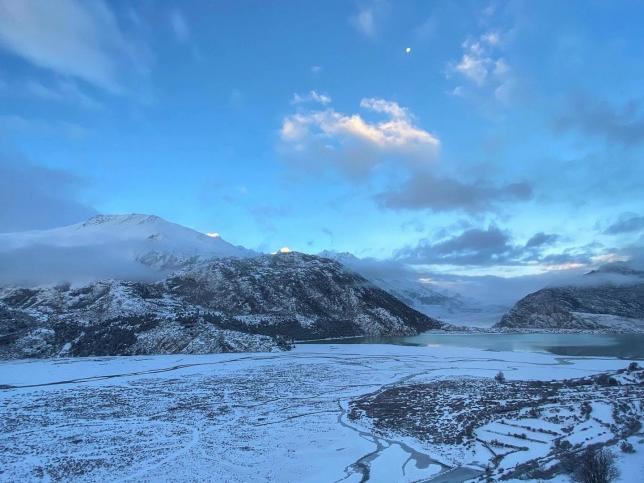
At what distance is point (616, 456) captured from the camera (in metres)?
25.1

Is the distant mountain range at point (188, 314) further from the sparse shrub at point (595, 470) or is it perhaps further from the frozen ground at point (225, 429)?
the sparse shrub at point (595, 470)

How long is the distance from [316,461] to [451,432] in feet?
34.2

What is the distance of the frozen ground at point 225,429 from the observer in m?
24.9

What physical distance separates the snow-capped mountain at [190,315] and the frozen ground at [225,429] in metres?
30.5

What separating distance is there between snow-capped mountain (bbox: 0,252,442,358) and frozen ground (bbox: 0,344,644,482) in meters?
30.5

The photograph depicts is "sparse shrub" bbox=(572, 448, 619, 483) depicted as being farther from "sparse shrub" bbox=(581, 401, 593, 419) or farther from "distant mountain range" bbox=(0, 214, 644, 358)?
"distant mountain range" bbox=(0, 214, 644, 358)

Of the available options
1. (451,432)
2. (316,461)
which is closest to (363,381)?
(451,432)

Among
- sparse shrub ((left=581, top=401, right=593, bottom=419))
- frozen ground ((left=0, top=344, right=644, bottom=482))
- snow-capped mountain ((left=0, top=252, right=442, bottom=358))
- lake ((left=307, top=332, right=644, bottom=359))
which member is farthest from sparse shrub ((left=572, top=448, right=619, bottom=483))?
snow-capped mountain ((left=0, top=252, right=442, bottom=358))

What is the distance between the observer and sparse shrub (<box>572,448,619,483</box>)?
20.7 meters

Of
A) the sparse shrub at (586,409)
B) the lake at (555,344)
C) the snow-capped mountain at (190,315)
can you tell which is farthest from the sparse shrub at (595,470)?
the snow-capped mountain at (190,315)

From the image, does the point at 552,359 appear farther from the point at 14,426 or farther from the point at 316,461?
the point at 14,426

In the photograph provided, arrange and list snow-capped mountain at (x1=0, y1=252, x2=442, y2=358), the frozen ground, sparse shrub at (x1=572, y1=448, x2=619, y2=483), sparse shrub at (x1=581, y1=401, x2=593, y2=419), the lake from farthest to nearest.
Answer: snow-capped mountain at (x1=0, y1=252, x2=442, y2=358), the lake, sparse shrub at (x1=581, y1=401, x2=593, y2=419), the frozen ground, sparse shrub at (x1=572, y1=448, x2=619, y2=483)

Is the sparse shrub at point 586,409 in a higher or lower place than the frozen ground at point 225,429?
higher

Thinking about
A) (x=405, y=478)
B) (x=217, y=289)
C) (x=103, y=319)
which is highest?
(x=217, y=289)
